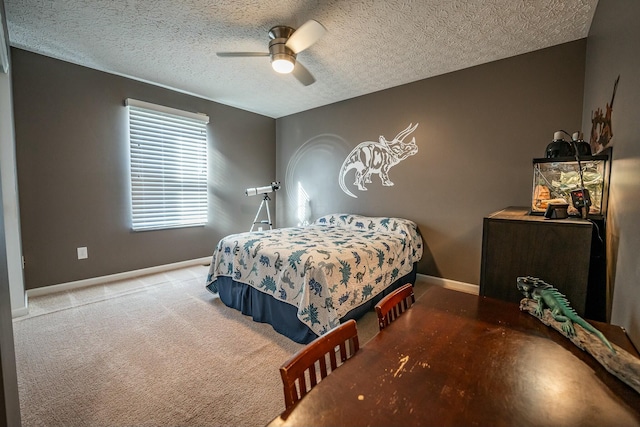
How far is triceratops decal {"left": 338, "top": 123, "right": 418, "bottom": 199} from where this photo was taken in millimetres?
3533

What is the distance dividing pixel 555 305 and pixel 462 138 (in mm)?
2586

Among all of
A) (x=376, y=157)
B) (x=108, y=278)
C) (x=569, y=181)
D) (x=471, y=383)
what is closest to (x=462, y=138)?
(x=376, y=157)

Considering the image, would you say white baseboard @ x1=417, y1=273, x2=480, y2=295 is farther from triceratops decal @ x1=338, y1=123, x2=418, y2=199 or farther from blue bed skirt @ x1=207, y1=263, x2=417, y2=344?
triceratops decal @ x1=338, y1=123, x2=418, y2=199

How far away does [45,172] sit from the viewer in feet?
9.36

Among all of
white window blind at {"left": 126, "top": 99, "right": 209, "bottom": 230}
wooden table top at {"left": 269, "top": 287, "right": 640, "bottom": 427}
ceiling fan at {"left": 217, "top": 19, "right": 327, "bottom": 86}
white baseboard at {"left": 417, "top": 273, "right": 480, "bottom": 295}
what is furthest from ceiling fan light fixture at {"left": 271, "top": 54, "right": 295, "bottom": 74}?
white baseboard at {"left": 417, "top": 273, "right": 480, "bottom": 295}

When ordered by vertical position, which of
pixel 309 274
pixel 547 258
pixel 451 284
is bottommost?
pixel 451 284

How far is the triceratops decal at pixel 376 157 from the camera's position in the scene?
11.6 ft

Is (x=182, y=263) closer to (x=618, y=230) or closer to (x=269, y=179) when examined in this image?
(x=269, y=179)

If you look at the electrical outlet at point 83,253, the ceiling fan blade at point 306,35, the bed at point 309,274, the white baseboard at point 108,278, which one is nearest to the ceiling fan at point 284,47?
the ceiling fan blade at point 306,35

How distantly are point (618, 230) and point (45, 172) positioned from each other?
458 cm

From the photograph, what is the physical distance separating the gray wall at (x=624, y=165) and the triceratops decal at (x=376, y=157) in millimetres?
1988

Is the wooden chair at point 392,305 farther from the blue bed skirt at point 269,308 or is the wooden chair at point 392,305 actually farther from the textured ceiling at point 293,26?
the textured ceiling at point 293,26

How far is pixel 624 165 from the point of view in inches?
47.3

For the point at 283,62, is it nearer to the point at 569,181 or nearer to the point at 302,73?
the point at 302,73
